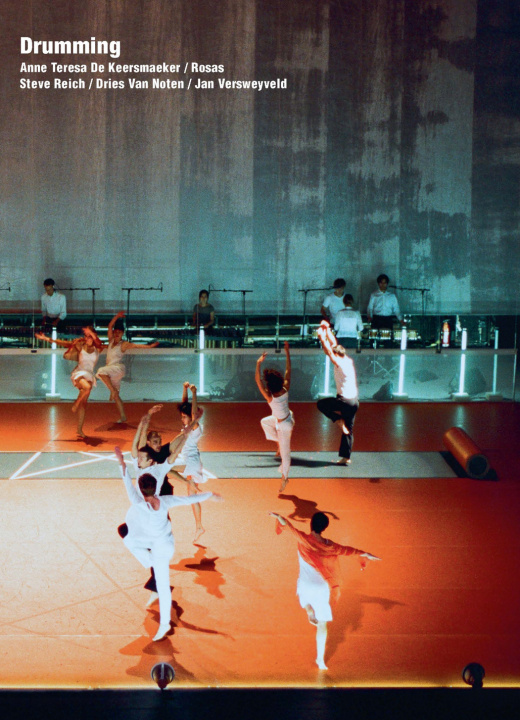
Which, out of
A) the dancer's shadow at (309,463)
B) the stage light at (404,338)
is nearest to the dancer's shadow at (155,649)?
the dancer's shadow at (309,463)

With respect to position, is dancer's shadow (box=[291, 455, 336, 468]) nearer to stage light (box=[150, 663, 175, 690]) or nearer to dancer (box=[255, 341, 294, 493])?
dancer (box=[255, 341, 294, 493])

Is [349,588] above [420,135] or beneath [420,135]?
beneath

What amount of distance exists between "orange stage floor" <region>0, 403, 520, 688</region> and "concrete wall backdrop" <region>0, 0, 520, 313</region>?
10652mm

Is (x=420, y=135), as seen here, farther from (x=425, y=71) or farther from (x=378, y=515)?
(x=378, y=515)

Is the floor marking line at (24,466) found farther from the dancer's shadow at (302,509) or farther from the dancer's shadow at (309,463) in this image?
the dancer's shadow at (309,463)

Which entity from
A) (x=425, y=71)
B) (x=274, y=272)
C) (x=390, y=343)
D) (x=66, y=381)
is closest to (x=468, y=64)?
(x=425, y=71)

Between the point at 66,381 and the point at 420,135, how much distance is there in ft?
37.2

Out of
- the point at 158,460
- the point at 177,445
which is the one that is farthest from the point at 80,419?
the point at 177,445

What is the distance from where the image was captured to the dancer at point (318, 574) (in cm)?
559

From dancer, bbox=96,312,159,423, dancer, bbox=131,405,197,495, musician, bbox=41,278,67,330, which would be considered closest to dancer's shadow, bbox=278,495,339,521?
dancer, bbox=131,405,197,495

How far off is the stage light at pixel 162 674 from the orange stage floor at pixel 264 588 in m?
0.29

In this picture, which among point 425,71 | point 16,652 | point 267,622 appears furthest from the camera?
point 425,71

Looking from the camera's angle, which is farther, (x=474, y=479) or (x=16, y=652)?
(x=474, y=479)

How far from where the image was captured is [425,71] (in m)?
20.5
